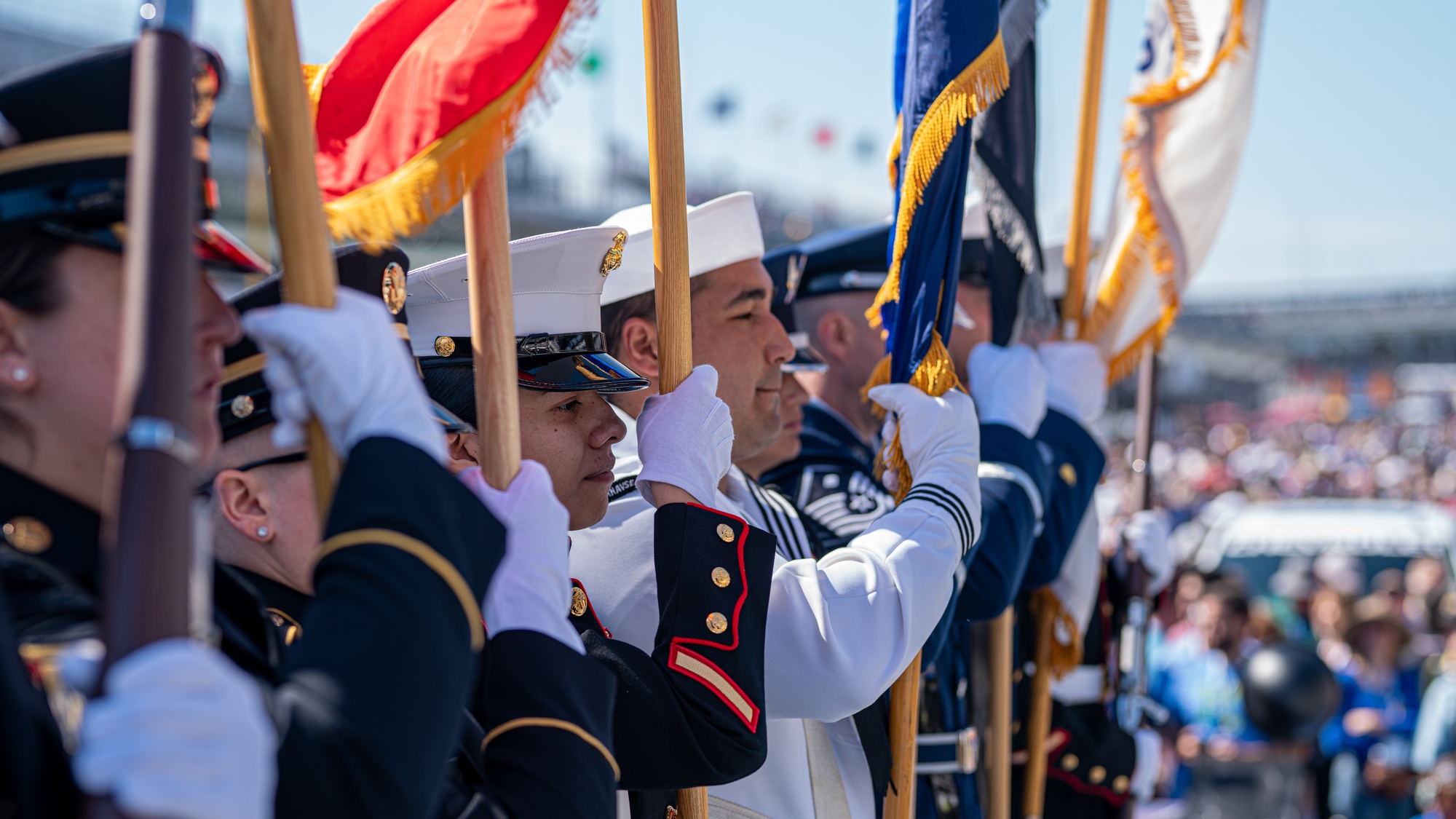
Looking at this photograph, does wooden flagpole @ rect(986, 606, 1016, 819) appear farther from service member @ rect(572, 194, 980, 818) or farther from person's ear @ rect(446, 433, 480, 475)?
person's ear @ rect(446, 433, 480, 475)

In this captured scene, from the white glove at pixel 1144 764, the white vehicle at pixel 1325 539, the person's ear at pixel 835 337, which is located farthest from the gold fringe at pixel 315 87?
the white vehicle at pixel 1325 539

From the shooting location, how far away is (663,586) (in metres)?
2.21

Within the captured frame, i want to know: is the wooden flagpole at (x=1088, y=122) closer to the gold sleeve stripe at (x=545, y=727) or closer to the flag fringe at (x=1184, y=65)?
the flag fringe at (x=1184, y=65)

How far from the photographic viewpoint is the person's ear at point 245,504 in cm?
184

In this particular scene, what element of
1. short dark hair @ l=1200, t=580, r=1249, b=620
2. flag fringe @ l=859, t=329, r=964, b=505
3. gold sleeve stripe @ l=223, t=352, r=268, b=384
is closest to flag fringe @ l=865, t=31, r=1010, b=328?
flag fringe @ l=859, t=329, r=964, b=505

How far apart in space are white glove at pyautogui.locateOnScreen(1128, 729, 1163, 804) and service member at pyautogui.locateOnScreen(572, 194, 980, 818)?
2.26 meters

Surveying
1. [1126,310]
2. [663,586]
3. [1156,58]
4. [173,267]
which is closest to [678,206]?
[663,586]

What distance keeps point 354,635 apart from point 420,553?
12 cm

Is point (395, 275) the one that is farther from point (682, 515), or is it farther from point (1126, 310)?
point (1126, 310)

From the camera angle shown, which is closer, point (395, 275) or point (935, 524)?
point (395, 275)

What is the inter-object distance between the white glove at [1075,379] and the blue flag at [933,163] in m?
1.13

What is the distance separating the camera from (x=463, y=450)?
2.58 metres

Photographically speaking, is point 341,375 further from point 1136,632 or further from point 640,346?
point 1136,632

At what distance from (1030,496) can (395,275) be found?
1763 millimetres
